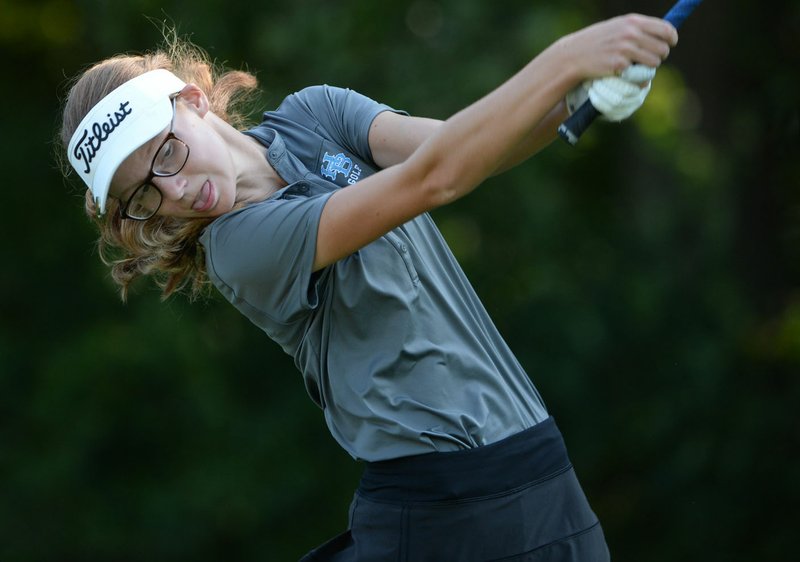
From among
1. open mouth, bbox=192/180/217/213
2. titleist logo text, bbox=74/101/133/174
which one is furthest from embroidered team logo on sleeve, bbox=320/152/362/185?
titleist logo text, bbox=74/101/133/174

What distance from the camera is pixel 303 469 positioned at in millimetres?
6914

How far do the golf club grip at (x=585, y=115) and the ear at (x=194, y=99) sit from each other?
0.84 meters

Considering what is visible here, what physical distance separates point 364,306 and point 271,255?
220 mm

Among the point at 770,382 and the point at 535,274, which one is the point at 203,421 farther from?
the point at 770,382

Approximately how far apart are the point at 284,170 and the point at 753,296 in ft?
17.5

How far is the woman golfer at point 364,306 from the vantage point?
242 centimetres

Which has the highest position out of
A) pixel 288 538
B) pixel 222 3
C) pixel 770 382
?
pixel 222 3

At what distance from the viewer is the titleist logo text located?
2.50 metres

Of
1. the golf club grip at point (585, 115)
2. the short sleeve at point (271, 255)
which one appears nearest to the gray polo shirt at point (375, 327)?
the short sleeve at point (271, 255)

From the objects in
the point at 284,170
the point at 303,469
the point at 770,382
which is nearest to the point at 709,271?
the point at 770,382

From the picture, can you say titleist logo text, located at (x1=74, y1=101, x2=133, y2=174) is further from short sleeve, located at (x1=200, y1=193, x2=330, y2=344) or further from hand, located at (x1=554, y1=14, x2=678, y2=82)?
hand, located at (x1=554, y1=14, x2=678, y2=82)

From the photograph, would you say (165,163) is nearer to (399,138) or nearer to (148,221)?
(148,221)

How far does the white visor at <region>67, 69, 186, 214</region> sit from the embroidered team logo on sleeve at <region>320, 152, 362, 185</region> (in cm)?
34

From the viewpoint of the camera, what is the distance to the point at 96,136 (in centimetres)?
253
